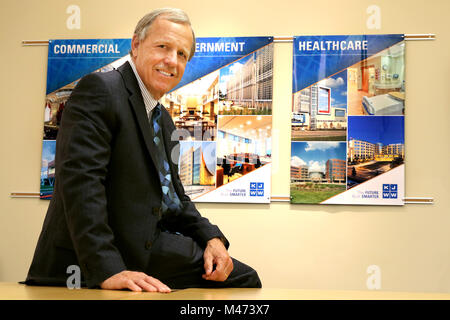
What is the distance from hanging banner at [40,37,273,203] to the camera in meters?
3.89

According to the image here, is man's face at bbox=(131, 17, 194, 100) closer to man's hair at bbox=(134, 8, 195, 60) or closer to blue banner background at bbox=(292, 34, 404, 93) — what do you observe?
man's hair at bbox=(134, 8, 195, 60)

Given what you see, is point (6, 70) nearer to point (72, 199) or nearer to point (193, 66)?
point (193, 66)

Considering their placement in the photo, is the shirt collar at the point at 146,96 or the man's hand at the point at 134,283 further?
the shirt collar at the point at 146,96

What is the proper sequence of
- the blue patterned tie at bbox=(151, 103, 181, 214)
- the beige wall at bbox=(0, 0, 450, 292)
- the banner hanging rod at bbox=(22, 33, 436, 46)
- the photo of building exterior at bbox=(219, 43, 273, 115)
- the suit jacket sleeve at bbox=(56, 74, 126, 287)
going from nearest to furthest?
the suit jacket sleeve at bbox=(56, 74, 126, 287)
the blue patterned tie at bbox=(151, 103, 181, 214)
the beige wall at bbox=(0, 0, 450, 292)
the banner hanging rod at bbox=(22, 33, 436, 46)
the photo of building exterior at bbox=(219, 43, 273, 115)

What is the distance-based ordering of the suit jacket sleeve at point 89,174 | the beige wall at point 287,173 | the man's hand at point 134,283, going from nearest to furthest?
1. the man's hand at point 134,283
2. the suit jacket sleeve at point 89,174
3. the beige wall at point 287,173

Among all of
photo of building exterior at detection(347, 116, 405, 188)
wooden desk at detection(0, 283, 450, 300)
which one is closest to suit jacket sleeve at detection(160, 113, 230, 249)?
wooden desk at detection(0, 283, 450, 300)

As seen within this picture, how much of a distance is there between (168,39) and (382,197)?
2.52 metres

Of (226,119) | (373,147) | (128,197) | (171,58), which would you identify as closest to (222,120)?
(226,119)

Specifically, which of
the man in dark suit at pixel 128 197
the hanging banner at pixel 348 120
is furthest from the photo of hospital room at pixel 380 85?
the man in dark suit at pixel 128 197

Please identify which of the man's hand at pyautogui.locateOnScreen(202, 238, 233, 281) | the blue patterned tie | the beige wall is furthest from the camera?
the beige wall

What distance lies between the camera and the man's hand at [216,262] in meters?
1.82

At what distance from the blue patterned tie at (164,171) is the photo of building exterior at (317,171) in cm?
197

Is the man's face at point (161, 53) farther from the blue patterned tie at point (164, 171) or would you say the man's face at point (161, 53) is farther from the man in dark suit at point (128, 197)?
the blue patterned tie at point (164, 171)

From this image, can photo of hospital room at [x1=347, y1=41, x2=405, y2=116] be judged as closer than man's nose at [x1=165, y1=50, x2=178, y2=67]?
No
